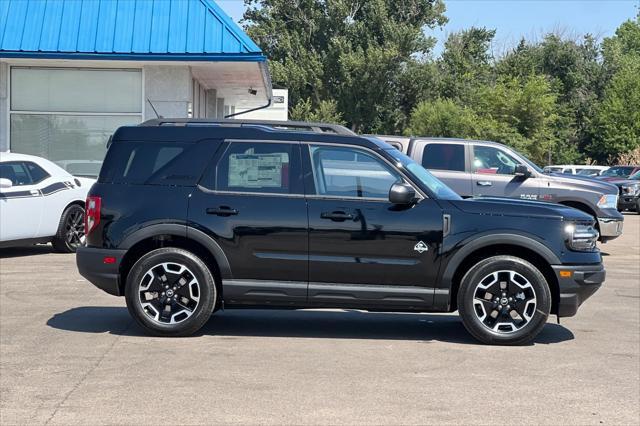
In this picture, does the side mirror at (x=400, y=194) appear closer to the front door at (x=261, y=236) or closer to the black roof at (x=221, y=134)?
the black roof at (x=221, y=134)

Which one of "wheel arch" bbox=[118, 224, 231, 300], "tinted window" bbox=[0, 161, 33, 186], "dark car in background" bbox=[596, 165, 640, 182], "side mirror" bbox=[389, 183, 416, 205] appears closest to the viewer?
"side mirror" bbox=[389, 183, 416, 205]

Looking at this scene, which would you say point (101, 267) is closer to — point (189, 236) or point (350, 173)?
point (189, 236)

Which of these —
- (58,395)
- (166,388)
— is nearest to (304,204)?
(166,388)

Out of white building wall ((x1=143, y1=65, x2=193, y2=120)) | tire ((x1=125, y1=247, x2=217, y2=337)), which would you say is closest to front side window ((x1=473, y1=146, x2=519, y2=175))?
white building wall ((x1=143, y1=65, x2=193, y2=120))

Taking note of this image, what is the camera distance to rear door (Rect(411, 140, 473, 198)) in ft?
53.2

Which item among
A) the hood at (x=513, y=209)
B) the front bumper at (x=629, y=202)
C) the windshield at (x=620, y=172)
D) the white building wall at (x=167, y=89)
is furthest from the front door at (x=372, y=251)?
the windshield at (x=620, y=172)

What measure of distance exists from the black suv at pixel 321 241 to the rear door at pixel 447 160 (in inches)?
309

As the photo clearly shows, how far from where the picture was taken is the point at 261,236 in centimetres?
814

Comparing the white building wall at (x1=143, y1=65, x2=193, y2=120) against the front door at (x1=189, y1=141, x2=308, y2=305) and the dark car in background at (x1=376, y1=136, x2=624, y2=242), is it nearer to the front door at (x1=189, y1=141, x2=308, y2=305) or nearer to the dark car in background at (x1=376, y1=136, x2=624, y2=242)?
the dark car in background at (x1=376, y1=136, x2=624, y2=242)

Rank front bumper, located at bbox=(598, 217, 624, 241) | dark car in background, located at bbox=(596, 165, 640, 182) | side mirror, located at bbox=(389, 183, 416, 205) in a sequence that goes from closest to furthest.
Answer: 1. side mirror, located at bbox=(389, 183, 416, 205)
2. front bumper, located at bbox=(598, 217, 624, 241)
3. dark car in background, located at bbox=(596, 165, 640, 182)

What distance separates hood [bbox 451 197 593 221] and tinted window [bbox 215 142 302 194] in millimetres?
1540

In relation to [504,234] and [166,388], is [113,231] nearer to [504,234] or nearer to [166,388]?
[166,388]

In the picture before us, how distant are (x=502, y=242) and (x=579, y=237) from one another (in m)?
0.73

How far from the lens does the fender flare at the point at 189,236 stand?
8148 mm
